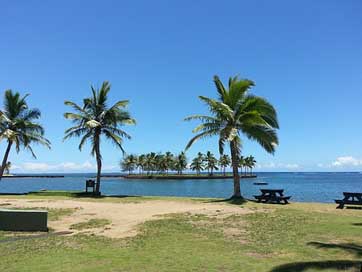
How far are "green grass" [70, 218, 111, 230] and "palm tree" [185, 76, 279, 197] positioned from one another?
10.3 meters

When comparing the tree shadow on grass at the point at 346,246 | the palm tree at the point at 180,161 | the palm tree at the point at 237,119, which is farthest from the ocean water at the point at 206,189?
the palm tree at the point at 180,161

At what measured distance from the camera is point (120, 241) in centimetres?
1057

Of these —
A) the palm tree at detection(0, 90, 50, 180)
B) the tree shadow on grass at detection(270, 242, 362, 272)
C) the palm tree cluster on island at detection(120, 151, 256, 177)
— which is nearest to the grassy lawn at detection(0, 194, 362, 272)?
the tree shadow on grass at detection(270, 242, 362, 272)

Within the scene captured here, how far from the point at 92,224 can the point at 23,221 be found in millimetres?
2197

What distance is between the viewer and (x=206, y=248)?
9.49m

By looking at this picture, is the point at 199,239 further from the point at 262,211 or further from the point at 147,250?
the point at 262,211

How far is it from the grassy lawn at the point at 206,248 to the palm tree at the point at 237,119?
987 centimetres

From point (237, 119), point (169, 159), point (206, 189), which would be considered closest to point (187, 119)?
point (237, 119)

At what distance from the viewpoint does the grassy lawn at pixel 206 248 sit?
781 centimetres

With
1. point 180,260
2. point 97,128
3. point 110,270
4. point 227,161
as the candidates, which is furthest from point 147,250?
point 227,161

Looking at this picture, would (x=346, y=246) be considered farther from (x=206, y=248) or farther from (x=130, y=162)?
(x=130, y=162)

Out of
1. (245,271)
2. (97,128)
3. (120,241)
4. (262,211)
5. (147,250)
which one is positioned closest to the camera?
(245,271)

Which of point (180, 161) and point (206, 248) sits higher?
point (180, 161)

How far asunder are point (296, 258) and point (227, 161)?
5344 inches
